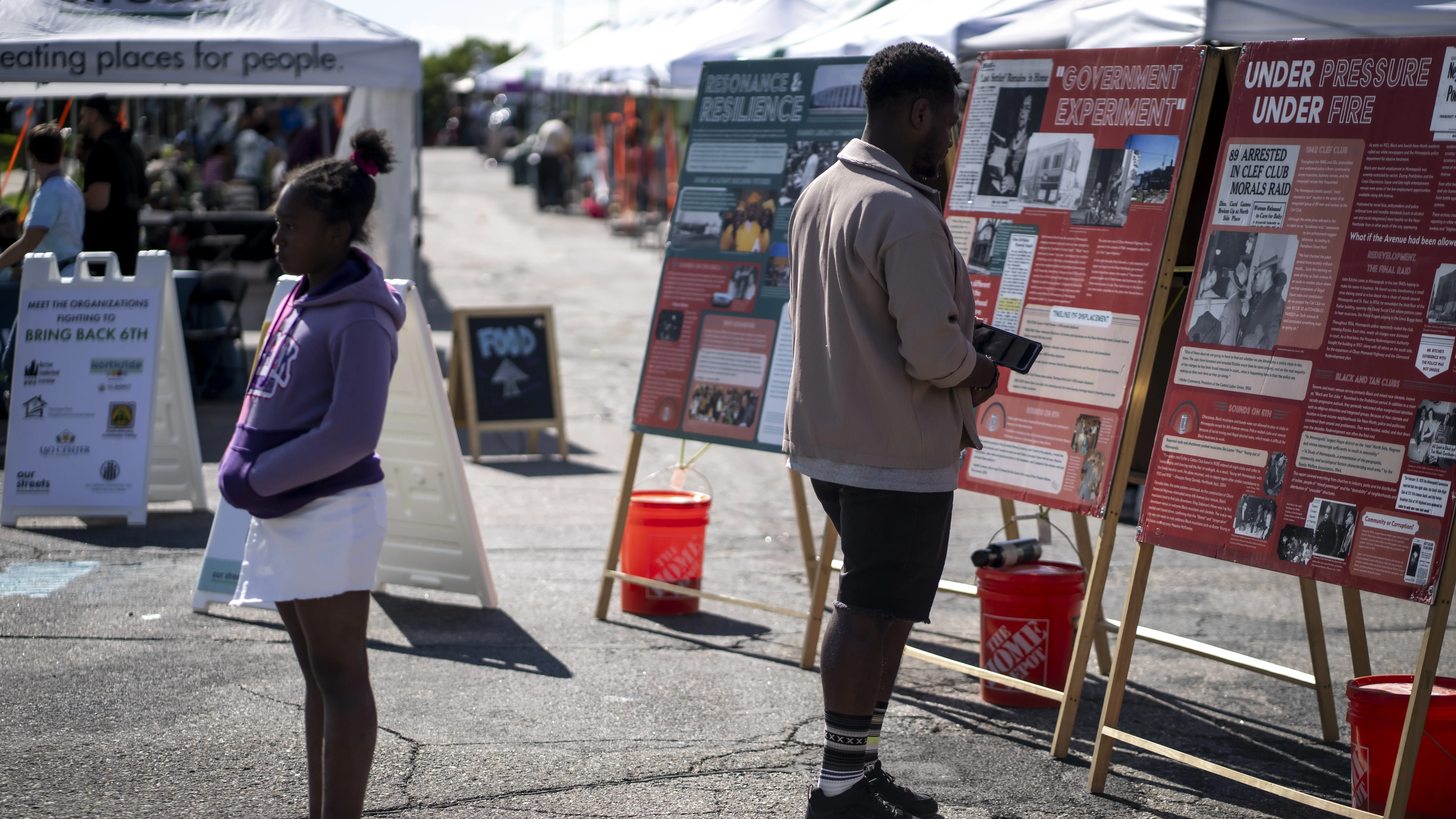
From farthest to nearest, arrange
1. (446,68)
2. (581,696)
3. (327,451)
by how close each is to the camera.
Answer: (446,68) < (581,696) < (327,451)

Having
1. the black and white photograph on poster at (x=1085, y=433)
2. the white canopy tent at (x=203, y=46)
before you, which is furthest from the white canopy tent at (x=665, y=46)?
the black and white photograph on poster at (x=1085, y=433)

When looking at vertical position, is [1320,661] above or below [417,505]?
above

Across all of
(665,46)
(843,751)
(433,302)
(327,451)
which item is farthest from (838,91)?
(433,302)

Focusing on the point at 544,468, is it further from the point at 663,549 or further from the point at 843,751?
the point at 843,751

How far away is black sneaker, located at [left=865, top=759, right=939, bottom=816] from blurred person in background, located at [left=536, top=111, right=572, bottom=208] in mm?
26068

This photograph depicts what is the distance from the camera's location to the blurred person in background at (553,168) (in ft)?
94.5

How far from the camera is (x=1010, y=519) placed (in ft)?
17.0

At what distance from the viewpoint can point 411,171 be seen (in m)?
11.6

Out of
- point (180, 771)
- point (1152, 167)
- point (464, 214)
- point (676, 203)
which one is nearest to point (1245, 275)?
point (1152, 167)

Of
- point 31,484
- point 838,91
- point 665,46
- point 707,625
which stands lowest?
point 31,484

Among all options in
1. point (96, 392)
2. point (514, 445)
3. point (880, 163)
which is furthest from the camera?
point (514, 445)

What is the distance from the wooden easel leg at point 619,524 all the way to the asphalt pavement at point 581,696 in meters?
0.11

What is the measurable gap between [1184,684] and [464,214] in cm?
2514

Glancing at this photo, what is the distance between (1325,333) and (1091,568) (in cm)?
159
